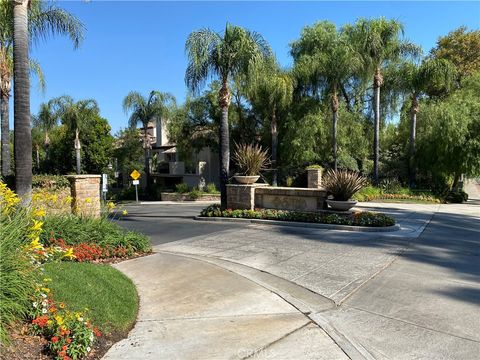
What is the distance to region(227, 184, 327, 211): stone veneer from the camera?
14.0 m

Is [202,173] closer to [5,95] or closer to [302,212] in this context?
[5,95]

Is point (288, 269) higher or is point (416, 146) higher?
point (416, 146)

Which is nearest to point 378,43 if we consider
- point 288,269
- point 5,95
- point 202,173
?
point 202,173

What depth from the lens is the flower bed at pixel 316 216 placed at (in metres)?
11.9

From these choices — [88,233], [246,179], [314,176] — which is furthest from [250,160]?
[314,176]

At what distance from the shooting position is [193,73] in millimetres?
15586

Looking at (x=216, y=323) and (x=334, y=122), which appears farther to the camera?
(x=334, y=122)

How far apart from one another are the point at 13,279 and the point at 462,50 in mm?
42655

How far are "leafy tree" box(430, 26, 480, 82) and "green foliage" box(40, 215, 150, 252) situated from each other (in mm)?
36550

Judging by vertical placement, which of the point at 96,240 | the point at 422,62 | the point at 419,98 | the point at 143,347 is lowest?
the point at 143,347

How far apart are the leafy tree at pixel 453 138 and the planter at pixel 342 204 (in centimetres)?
1619

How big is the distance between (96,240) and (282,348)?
5.19 meters

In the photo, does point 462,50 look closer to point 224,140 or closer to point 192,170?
point 192,170

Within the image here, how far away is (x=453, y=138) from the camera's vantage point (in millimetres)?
25859
